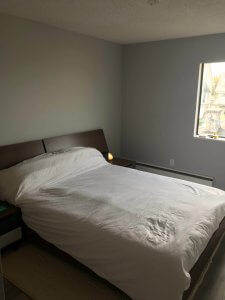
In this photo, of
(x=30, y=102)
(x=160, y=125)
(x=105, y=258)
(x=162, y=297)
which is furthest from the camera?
(x=160, y=125)

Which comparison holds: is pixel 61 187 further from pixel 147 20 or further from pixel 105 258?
pixel 147 20

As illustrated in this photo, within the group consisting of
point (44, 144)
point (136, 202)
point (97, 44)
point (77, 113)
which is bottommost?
point (136, 202)

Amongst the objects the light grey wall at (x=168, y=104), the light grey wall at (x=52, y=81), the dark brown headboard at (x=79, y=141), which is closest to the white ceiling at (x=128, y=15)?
the light grey wall at (x=52, y=81)

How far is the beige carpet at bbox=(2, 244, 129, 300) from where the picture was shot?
189 centimetres

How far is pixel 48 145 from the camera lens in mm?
3088

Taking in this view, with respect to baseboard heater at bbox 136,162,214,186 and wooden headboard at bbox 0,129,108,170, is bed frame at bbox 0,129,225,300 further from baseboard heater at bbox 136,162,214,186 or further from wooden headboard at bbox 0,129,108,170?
baseboard heater at bbox 136,162,214,186

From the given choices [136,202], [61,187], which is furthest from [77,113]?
[136,202]

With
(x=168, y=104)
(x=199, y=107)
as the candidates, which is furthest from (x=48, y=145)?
(x=199, y=107)

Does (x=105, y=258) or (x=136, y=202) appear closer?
(x=105, y=258)

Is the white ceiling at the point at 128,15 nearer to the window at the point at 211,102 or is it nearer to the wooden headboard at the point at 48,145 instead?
the window at the point at 211,102

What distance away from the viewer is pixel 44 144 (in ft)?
10.0

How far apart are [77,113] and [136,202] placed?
180 cm

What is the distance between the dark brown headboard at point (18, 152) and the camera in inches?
104

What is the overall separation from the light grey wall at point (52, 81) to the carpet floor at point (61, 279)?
4.14 ft
